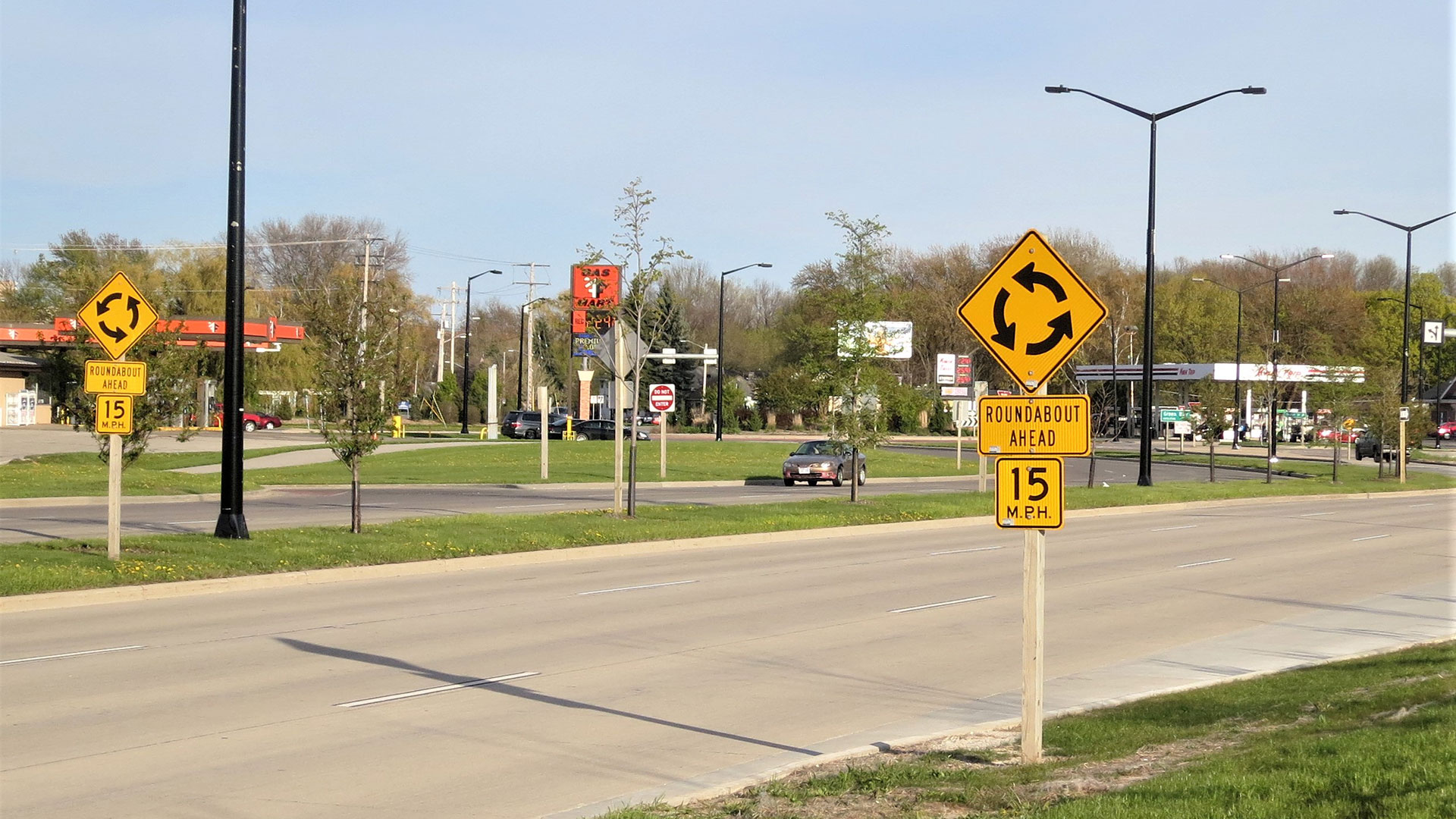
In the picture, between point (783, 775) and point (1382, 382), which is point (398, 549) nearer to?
point (783, 775)

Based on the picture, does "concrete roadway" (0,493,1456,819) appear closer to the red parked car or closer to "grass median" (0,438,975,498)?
"grass median" (0,438,975,498)

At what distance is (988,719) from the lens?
10.0 meters

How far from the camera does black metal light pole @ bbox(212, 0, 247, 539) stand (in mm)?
19188

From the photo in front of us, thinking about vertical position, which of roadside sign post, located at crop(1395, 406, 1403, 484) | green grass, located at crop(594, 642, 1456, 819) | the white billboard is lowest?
green grass, located at crop(594, 642, 1456, 819)

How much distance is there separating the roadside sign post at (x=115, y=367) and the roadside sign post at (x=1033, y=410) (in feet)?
40.2

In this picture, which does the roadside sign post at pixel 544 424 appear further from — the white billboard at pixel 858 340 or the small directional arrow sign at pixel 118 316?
the small directional arrow sign at pixel 118 316

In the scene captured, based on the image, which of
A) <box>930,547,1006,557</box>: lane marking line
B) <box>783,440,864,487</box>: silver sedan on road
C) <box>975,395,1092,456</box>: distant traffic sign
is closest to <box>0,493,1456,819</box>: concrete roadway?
<box>930,547,1006,557</box>: lane marking line

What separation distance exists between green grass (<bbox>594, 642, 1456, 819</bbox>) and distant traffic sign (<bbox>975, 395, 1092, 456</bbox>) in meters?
1.83

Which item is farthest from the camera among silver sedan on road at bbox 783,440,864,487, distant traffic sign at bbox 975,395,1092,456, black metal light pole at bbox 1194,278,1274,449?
black metal light pole at bbox 1194,278,1274,449

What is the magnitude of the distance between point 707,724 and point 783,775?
5.93ft

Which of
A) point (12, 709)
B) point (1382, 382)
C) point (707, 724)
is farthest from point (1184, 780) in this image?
point (1382, 382)

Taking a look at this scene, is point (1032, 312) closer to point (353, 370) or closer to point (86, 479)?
point (353, 370)

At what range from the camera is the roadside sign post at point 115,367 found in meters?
16.7

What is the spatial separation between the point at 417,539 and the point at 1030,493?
14.9 m
